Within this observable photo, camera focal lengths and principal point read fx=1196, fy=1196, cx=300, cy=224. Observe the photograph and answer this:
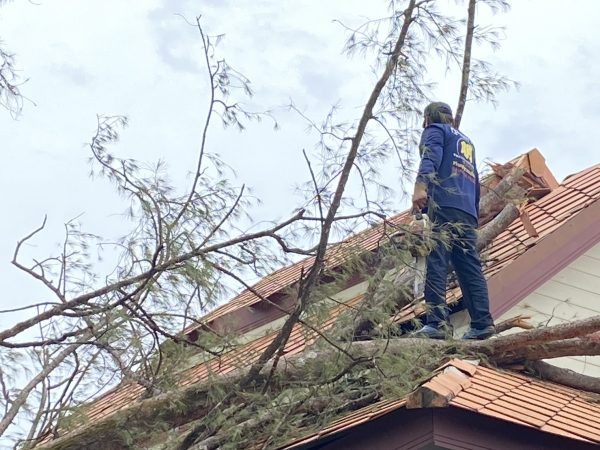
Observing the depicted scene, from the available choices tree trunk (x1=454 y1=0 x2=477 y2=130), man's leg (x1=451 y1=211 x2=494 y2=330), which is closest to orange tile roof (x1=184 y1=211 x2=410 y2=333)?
man's leg (x1=451 y1=211 x2=494 y2=330)

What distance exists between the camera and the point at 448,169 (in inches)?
311

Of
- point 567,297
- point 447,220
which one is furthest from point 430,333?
point 567,297

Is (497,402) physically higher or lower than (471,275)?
lower

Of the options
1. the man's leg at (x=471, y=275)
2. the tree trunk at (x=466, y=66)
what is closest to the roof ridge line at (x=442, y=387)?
the man's leg at (x=471, y=275)

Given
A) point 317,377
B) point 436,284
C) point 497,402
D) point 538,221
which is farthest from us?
point 538,221

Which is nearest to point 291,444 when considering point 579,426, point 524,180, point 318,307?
point 318,307

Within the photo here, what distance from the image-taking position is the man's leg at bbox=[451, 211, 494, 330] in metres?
7.48

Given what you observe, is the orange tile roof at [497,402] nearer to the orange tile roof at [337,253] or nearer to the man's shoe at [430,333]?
the man's shoe at [430,333]

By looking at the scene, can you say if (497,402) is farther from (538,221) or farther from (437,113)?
(538,221)

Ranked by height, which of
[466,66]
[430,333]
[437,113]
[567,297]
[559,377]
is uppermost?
[466,66]

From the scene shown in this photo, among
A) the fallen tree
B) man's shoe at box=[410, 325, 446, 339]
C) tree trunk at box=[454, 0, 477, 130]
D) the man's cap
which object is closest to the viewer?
the fallen tree

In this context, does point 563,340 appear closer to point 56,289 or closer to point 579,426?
point 579,426

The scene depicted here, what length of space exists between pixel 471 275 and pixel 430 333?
0.51m

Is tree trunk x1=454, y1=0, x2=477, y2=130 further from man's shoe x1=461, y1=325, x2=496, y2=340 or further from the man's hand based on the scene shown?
man's shoe x1=461, y1=325, x2=496, y2=340
